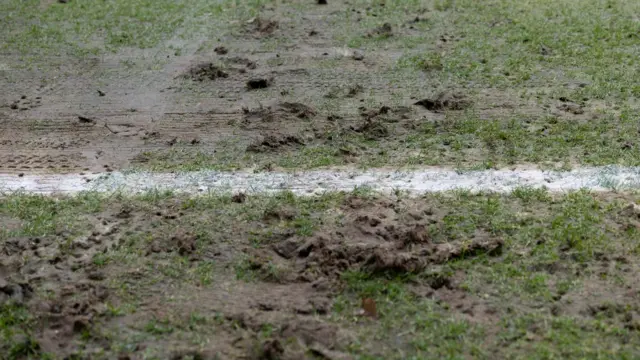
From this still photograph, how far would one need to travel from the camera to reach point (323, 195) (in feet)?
14.8

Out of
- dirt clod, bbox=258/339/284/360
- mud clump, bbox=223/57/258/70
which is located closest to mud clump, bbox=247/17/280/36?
mud clump, bbox=223/57/258/70

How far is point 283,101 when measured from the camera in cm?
584

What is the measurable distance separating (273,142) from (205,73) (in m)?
1.57

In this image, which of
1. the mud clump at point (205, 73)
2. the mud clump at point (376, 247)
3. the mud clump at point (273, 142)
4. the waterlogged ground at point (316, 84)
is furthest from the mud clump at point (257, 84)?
the mud clump at point (376, 247)

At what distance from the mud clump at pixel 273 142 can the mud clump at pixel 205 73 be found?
136 cm

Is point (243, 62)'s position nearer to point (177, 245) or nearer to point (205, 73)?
point (205, 73)

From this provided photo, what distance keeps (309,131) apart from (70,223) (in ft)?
5.83

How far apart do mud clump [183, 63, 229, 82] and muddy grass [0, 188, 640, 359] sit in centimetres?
203

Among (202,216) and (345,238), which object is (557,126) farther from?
(202,216)

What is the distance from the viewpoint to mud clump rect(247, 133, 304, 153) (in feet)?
16.8

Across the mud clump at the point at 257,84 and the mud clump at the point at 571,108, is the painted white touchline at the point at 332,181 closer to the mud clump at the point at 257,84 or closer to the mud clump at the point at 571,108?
Result: the mud clump at the point at 571,108

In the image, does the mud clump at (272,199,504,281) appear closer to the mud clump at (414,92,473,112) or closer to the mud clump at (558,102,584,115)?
→ the mud clump at (414,92,473,112)

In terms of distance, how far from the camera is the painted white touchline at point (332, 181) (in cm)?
456

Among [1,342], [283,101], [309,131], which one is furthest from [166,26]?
[1,342]
